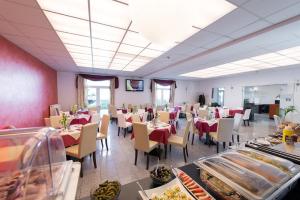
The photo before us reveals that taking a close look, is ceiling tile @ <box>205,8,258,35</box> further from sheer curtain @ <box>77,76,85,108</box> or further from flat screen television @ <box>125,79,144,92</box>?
sheer curtain @ <box>77,76,85,108</box>

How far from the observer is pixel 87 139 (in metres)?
2.73

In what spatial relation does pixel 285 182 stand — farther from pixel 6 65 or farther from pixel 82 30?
pixel 6 65

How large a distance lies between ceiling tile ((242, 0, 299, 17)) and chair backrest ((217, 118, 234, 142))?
2303mm

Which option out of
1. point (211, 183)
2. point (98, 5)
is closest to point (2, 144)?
point (211, 183)

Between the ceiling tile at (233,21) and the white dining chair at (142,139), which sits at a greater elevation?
the ceiling tile at (233,21)

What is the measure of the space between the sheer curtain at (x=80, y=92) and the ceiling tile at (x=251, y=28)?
24.8 feet

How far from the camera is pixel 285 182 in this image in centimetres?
93

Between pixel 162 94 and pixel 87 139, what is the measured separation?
28.6ft

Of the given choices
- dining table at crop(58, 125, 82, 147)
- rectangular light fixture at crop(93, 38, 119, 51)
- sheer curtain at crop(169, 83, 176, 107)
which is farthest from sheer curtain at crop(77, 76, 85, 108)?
sheer curtain at crop(169, 83, 176, 107)

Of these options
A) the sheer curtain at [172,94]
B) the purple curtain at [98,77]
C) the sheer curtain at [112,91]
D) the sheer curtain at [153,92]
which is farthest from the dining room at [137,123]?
the sheer curtain at [172,94]

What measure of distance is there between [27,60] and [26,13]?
2.66 meters

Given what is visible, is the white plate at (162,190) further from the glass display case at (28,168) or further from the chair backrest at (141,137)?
the chair backrest at (141,137)

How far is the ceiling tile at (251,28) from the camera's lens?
Answer: 242cm

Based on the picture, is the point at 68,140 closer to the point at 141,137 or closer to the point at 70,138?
the point at 70,138
